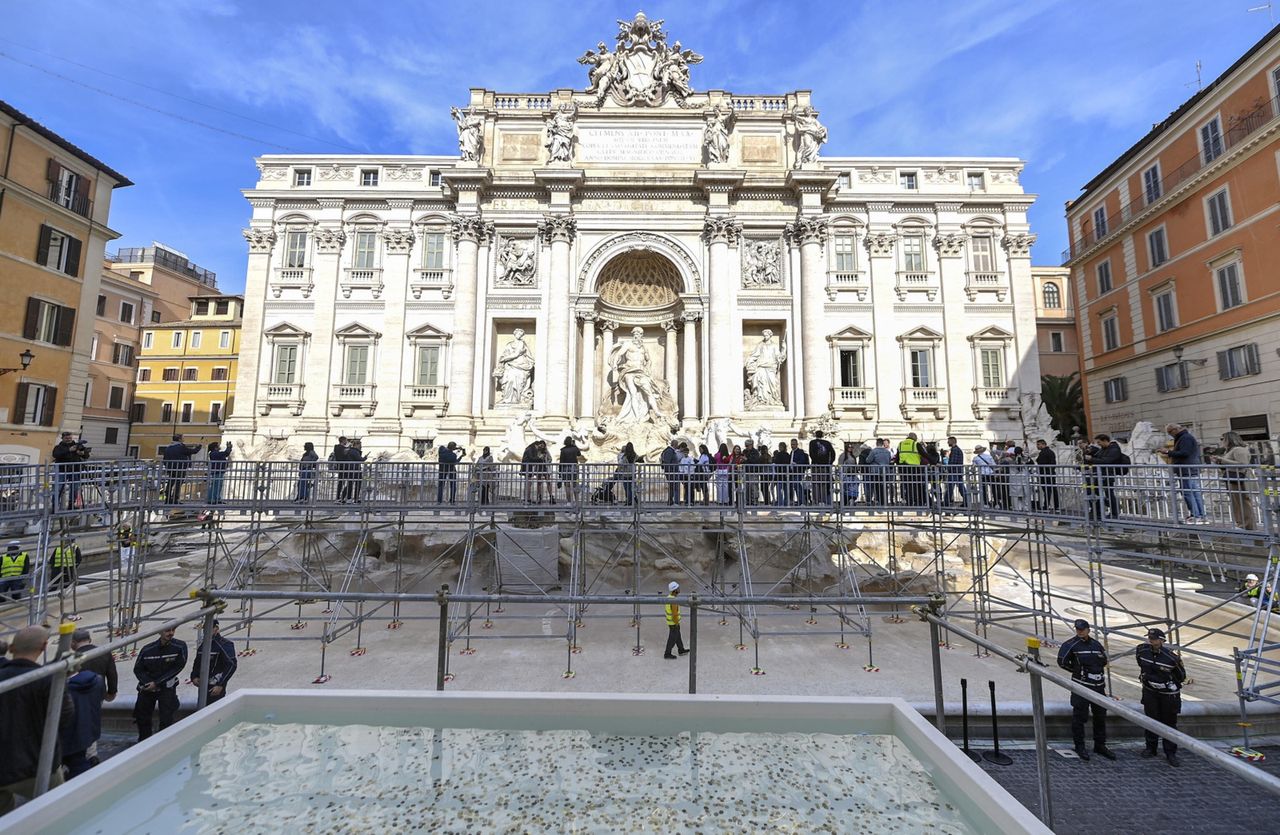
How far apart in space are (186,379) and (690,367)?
3306 cm

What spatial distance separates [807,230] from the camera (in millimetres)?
25016

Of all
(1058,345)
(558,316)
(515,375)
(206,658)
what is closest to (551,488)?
(206,658)

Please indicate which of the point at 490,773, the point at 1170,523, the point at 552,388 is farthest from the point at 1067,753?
the point at 552,388

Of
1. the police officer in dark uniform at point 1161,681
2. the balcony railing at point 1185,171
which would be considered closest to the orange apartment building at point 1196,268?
the balcony railing at point 1185,171

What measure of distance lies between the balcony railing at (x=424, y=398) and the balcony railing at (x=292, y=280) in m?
6.90

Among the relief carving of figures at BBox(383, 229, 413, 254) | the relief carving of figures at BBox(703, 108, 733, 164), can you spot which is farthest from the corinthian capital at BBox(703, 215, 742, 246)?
the relief carving of figures at BBox(383, 229, 413, 254)

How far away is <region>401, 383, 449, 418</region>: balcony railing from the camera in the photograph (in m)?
24.8

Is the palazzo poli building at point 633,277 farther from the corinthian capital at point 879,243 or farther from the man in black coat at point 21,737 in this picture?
the man in black coat at point 21,737

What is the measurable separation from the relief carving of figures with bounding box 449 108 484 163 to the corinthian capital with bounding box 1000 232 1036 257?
25030 mm

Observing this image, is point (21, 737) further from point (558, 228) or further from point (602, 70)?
point (602, 70)

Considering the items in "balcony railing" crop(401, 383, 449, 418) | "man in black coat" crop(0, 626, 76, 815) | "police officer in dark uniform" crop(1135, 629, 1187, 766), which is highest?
"balcony railing" crop(401, 383, 449, 418)

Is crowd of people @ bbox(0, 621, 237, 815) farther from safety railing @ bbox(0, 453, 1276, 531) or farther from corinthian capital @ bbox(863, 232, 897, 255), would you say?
corinthian capital @ bbox(863, 232, 897, 255)

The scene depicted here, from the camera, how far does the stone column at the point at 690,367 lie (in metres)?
24.9

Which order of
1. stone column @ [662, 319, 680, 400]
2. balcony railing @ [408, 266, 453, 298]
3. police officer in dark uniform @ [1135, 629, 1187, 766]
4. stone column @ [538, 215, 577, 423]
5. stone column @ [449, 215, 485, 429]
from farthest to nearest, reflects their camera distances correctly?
stone column @ [662, 319, 680, 400] → balcony railing @ [408, 266, 453, 298] → stone column @ [449, 215, 485, 429] → stone column @ [538, 215, 577, 423] → police officer in dark uniform @ [1135, 629, 1187, 766]
